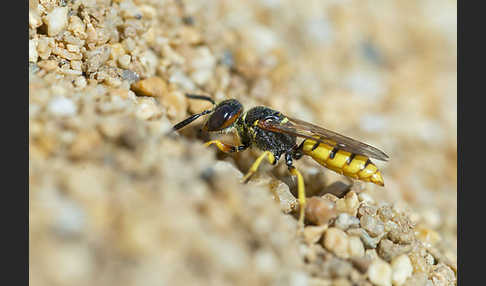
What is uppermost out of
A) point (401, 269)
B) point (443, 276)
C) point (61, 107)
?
point (61, 107)

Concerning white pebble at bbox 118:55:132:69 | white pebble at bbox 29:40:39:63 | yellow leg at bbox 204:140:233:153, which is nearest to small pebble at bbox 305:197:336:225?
yellow leg at bbox 204:140:233:153

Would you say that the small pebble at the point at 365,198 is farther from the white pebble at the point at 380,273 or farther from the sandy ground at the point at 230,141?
the white pebble at the point at 380,273

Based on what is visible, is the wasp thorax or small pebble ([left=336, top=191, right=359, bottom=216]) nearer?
small pebble ([left=336, top=191, right=359, bottom=216])

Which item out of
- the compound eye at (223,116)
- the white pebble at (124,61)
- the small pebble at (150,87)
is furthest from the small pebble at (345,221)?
the white pebble at (124,61)

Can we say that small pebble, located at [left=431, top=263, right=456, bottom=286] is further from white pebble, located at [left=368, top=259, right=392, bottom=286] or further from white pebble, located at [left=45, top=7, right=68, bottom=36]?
white pebble, located at [left=45, top=7, right=68, bottom=36]

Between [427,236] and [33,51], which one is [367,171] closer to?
[427,236]

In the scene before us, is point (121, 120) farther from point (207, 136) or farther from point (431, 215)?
point (431, 215)

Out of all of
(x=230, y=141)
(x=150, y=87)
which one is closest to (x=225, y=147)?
(x=230, y=141)
